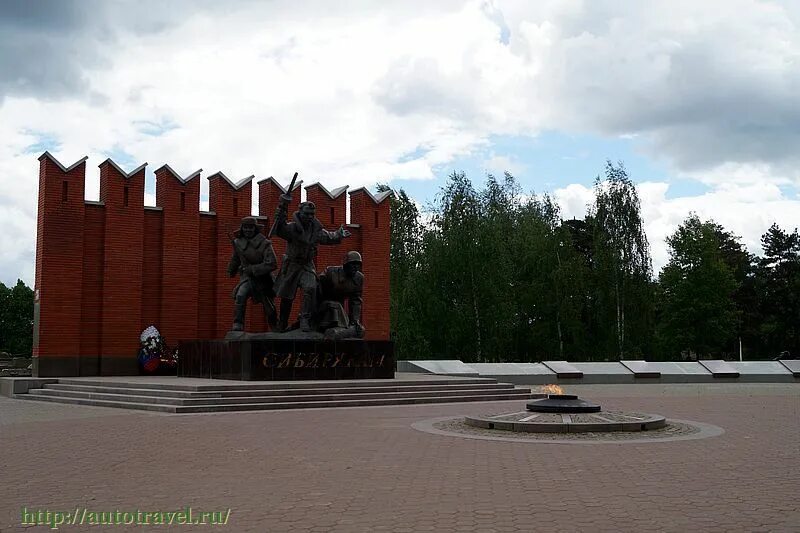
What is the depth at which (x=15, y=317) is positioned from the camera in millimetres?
63656

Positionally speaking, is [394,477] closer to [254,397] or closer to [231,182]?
[254,397]

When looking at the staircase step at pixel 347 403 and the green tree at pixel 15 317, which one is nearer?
the staircase step at pixel 347 403

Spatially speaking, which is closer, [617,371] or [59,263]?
[59,263]

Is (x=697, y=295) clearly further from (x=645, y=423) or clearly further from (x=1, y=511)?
(x=1, y=511)

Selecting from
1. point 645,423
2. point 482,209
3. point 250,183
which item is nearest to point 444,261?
point 482,209

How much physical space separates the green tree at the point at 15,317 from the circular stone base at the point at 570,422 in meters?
59.7

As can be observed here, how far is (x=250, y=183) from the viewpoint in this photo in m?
26.0

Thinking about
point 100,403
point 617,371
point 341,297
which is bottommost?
point 100,403

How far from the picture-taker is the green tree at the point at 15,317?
206 ft

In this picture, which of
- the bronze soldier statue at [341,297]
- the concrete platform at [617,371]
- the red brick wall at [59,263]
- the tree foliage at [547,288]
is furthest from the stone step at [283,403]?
the tree foliage at [547,288]

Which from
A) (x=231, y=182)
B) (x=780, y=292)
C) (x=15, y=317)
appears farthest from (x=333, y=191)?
(x=15, y=317)

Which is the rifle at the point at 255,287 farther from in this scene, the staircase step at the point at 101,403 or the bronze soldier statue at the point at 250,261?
the staircase step at the point at 101,403

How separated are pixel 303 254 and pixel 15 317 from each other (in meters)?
53.0

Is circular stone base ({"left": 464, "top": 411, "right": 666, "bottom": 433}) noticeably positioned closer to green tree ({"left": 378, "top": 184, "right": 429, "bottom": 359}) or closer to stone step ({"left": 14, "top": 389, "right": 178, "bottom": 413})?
stone step ({"left": 14, "top": 389, "right": 178, "bottom": 413})
